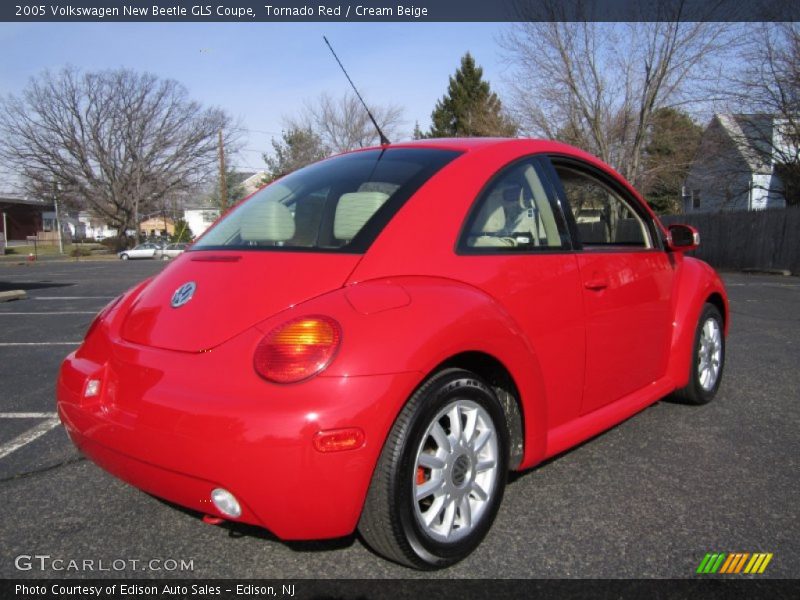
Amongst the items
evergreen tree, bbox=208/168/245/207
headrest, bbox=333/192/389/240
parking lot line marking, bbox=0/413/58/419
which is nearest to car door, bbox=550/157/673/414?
headrest, bbox=333/192/389/240

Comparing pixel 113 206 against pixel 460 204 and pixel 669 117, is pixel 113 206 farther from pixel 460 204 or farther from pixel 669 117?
pixel 460 204

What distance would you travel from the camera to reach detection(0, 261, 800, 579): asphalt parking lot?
2.13 metres

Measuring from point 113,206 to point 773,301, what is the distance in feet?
167

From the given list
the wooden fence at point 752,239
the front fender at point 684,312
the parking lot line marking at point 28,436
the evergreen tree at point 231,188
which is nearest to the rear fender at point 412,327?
the front fender at point 684,312

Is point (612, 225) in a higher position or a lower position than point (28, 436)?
higher

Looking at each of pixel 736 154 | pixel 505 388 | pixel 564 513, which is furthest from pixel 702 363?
pixel 736 154

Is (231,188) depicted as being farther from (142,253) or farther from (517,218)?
(517,218)

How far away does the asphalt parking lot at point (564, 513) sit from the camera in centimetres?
213

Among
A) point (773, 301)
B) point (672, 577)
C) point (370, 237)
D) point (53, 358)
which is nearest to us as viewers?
point (672, 577)

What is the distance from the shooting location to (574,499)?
2.62 metres

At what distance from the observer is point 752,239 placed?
66.8 ft

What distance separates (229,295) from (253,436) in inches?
22.3

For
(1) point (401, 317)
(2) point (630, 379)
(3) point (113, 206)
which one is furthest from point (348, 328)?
(3) point (113, 206)

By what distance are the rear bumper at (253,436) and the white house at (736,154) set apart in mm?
25311
